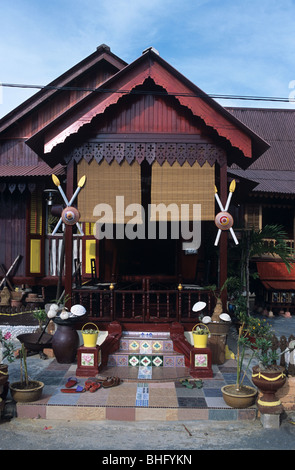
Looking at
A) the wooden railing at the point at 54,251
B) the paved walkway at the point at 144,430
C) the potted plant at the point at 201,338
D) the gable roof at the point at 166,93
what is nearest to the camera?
the paved walkway at the point at 144,430

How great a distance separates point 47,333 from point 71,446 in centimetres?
498

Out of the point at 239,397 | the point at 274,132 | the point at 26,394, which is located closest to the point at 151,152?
the point at 239,397

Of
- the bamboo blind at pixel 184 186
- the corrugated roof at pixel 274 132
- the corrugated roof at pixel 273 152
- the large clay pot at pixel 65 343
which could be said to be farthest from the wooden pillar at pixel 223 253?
the corrugated roof at pixel 274 132

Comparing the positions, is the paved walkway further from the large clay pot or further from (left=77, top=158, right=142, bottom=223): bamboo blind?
(left=77, top=158, right=142, bottom=223): bamboo blind

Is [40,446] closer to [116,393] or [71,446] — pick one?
[71,446]

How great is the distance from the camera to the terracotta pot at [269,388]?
5.90 m

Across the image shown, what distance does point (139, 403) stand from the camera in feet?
20.6

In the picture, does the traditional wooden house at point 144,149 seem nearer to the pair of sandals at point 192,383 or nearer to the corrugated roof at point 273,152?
the pair of sandals at point 192,383

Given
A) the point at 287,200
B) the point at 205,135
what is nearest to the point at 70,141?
the point at 205,135

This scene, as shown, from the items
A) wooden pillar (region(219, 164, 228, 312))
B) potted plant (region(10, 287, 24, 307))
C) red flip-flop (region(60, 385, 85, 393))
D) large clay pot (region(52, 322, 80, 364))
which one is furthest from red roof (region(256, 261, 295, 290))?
red flip-flop (region(60, 385, 85, 393))

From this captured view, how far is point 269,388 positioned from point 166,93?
6.02 meters

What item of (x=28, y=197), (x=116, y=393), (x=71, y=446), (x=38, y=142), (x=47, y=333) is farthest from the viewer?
(x=28, y=197)

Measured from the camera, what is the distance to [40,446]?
17.3 ft

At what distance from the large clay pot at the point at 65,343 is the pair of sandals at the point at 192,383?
2.41 metres
